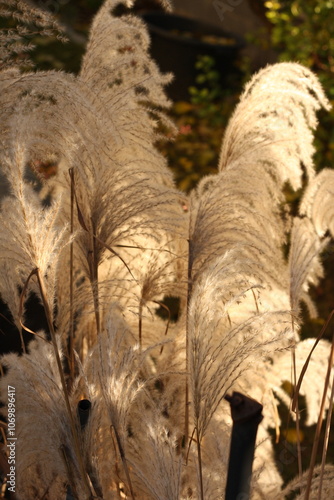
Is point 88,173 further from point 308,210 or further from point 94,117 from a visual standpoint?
point 308,210

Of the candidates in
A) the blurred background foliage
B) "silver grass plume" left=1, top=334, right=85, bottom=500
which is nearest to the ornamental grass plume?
"silver grass plume" left=1, top=334, right=85, bottom=500

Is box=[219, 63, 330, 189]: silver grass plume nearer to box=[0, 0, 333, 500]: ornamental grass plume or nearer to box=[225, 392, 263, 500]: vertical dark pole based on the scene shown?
box=[0, 0, 333, 500]: ornamental grass plume

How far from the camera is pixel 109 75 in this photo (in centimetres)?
165

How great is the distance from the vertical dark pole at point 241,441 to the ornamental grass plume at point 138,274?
0.24 feet

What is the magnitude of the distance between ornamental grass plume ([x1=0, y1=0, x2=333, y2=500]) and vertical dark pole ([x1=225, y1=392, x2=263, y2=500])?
0.07m

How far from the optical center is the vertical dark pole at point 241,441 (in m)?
1.02

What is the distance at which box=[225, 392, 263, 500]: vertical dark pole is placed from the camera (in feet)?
3.34

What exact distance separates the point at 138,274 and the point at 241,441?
2.78ft

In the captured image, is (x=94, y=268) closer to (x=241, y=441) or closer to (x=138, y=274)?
(x=138, y=274)

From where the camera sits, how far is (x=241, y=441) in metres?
1.04

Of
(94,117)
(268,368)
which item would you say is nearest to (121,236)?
(94,117)

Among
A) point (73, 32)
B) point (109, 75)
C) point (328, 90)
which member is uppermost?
point (73, 32)

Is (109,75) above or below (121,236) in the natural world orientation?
above

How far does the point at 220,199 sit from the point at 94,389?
0.50 m
